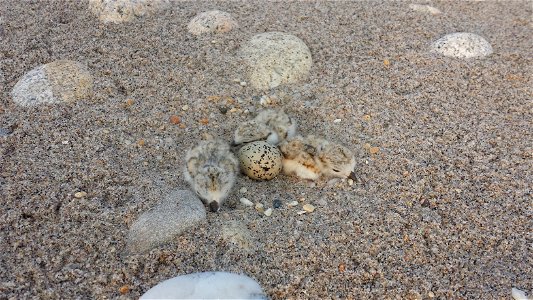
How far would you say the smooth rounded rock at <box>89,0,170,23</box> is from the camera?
5.05m

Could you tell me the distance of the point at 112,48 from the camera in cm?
465

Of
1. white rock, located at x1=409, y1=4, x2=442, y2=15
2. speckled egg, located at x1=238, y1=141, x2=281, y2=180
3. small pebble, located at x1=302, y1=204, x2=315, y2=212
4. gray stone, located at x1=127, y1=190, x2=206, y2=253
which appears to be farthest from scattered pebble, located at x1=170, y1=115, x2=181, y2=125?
white rock, located at x1=409, y1=4, x2=442, y2=15

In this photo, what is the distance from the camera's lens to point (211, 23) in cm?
495

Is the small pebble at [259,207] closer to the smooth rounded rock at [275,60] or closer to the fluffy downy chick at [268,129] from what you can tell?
the fluffy downy chick at [268,129]

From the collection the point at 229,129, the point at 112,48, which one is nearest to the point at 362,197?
the point at 229,129

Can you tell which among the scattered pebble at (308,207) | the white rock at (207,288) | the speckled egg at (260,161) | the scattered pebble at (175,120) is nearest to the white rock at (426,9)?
the speckled egg at (260,161)

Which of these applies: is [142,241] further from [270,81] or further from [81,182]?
[270,81]

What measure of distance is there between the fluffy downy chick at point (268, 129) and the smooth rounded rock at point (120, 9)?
7.01 feet

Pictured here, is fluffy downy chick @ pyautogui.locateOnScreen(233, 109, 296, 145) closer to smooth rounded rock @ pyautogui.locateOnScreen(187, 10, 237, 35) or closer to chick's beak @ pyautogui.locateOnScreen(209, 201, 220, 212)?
chick's beak @ pyautogui.locateOnScreen(209, 201, 220, 212)

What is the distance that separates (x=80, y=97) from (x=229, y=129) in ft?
4.26

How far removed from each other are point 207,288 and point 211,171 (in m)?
0.87

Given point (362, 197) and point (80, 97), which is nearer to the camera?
point (362, 197)

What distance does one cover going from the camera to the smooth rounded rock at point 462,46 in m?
4.79

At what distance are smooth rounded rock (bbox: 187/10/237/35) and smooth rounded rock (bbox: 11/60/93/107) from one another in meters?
1.22
